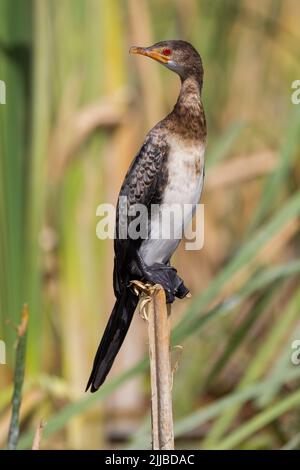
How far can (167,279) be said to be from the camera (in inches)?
54.5

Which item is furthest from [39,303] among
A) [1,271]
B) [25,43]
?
[25,43]

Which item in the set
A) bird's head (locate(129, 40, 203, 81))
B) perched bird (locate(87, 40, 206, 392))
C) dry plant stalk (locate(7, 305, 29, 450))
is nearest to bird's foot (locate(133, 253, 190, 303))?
perched bird (locate(87, 40, 206, 392))

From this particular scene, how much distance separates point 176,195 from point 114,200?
0.95 meters

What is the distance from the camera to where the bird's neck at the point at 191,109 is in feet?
4.33

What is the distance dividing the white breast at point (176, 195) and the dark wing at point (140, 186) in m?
0.02

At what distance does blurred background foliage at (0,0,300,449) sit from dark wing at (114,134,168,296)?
0.30 m

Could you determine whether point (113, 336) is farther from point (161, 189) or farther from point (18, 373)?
point (161, 189)

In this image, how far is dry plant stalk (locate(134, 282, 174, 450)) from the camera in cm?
122

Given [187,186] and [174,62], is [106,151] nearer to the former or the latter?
[187,186]

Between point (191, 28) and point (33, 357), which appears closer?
point (33, 357)

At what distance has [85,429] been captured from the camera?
8.53ft

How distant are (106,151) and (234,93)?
68cm

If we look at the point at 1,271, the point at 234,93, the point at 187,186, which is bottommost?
the point at 187,186

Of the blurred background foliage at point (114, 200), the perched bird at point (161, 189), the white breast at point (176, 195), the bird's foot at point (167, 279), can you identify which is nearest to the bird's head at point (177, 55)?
the perched bird at point (161, 189)
